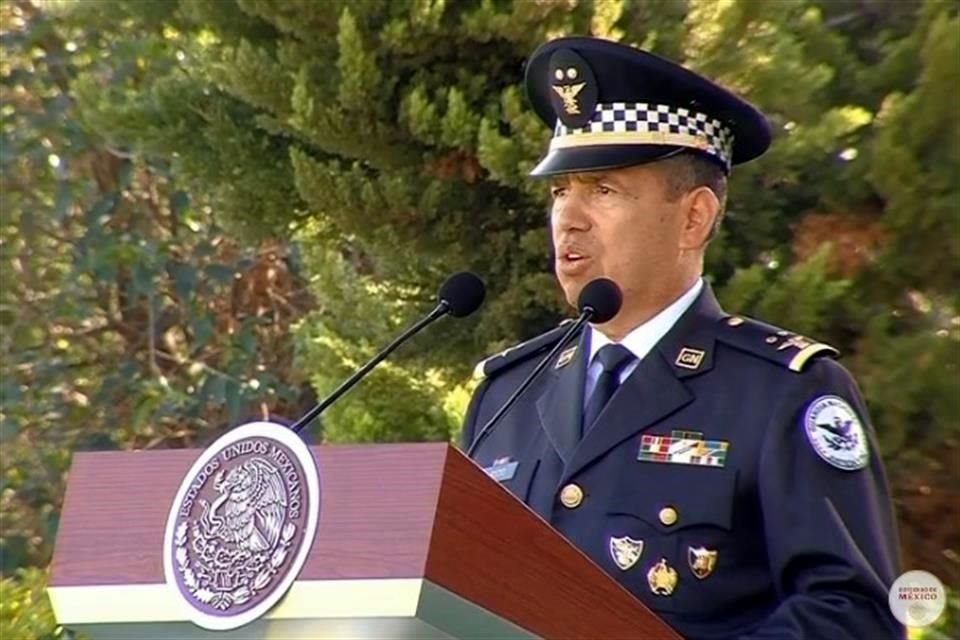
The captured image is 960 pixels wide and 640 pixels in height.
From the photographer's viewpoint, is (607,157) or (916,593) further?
(607,157)

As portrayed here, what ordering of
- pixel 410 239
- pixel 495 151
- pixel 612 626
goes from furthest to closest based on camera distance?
pixel 410 239
pixel 495 151
pixel 612 626

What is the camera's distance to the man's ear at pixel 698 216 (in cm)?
305

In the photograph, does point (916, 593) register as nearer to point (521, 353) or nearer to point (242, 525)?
point (521, 353)

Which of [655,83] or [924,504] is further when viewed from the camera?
[924,504]

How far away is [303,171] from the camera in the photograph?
5090mm

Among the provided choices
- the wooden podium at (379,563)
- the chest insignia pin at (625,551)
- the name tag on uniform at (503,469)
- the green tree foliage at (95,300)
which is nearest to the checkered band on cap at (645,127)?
the name tag on uniform at (503,469)

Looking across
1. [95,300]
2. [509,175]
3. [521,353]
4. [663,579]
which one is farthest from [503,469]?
[95,300]

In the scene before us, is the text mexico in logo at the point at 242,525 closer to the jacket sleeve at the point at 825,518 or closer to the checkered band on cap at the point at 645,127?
the jacket sleeve at the point at 825,518

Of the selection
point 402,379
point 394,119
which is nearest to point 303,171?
point 394,119

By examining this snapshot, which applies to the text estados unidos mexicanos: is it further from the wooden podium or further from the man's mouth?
the man's mouth

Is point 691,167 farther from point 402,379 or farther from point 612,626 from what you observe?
point 402,379

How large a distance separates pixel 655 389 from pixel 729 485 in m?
0.25

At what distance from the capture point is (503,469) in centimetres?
304

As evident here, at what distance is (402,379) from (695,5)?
50.8 inches
